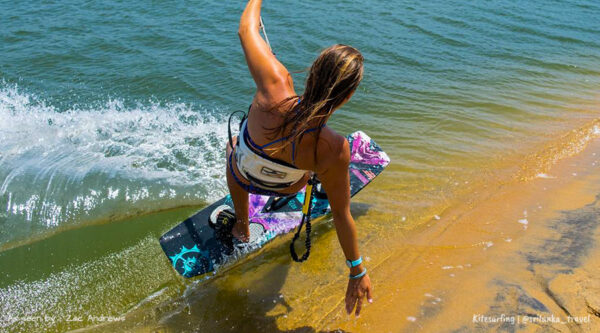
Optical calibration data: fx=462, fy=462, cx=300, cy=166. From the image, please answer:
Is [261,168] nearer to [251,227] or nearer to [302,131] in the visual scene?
[302,131]

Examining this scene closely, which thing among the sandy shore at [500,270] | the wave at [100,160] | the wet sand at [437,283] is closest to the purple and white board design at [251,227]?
the wet sand at [437,283]

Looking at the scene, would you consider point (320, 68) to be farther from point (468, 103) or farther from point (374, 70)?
point (374, 70)

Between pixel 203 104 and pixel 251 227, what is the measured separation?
11.0 ft

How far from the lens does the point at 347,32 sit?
9711 mm

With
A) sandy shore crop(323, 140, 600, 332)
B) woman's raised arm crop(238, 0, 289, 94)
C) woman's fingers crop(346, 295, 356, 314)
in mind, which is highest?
woman's raised arm crop(238, 0, 289, 94)

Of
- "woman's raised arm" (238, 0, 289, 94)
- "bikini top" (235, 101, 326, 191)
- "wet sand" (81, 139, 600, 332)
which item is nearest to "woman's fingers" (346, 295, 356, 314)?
"wet sand" (81, 139, 600, 332)

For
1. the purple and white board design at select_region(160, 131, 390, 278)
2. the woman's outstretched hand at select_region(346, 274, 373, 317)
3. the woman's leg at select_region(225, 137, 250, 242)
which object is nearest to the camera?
the woman's outstretched hand at select_region(346, 274, 373, 317)

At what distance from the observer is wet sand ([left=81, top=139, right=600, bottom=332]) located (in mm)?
3088

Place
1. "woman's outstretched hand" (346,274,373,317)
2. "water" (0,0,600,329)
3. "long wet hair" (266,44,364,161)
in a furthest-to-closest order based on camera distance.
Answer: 1. "water" (0,0,600,329)
2. "woman's outstretched hand" (346,274,373,317)
3. "long wet hair" (266,44,364,161)

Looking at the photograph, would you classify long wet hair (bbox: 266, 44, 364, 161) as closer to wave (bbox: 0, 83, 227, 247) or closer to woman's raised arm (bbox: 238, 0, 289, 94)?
woman's raised arm (bbox: 238, 0, 289, 94)

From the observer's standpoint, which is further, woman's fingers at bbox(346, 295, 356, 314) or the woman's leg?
the woman's leg

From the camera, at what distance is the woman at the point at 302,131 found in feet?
7.49

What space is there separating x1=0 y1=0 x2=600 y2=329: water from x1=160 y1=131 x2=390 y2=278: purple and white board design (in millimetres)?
213

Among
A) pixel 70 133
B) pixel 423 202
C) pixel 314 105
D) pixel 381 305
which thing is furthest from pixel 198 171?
pixel 314 105
